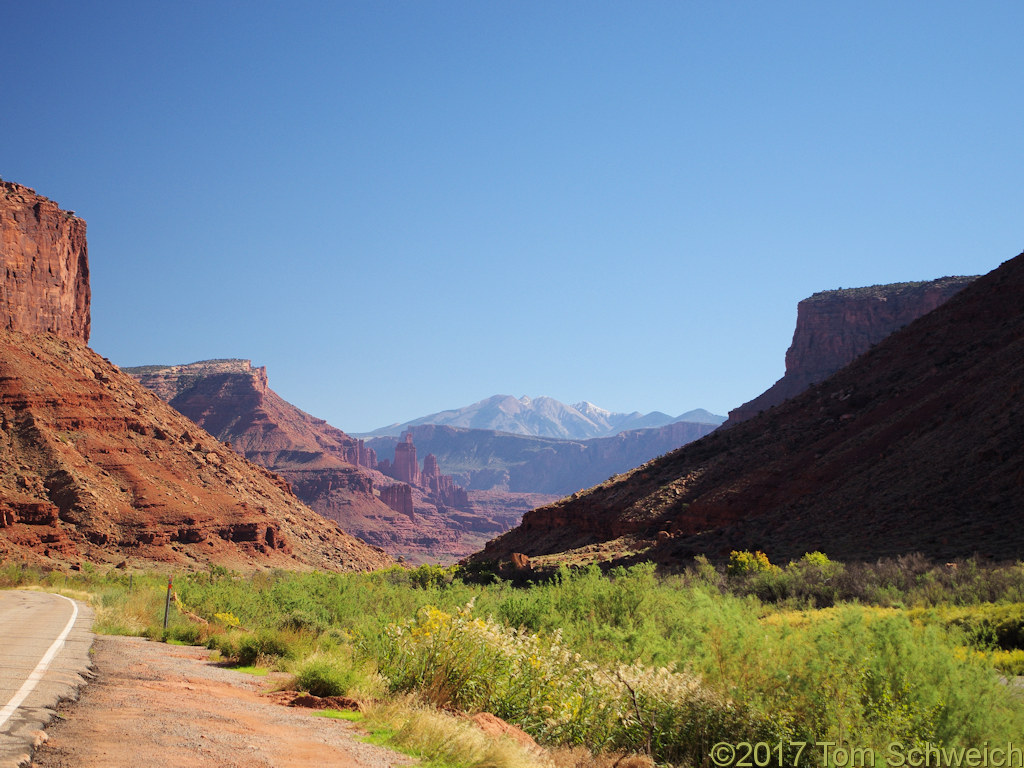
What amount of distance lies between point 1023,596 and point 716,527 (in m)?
22.6

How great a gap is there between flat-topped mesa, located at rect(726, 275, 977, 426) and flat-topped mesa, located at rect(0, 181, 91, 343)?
7559 cm

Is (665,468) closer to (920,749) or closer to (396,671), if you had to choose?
(396,671)

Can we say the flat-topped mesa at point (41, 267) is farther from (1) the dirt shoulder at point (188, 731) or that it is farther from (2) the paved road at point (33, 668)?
(1) the dirt shoulder at point (188, 731)

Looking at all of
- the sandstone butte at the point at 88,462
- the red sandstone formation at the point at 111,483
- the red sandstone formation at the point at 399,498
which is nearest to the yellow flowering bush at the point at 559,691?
the sandstone butte at the point at 88,462

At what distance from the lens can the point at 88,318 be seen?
80.9 meters

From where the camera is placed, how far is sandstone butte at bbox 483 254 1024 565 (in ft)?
94.9

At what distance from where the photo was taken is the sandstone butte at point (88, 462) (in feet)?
186

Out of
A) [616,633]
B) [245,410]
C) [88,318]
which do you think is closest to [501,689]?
[616,633]

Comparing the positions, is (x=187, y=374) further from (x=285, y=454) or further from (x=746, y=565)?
(x=746, y=565)

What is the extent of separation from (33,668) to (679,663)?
9.41 metres

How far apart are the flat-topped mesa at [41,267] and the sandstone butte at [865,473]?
161 ft

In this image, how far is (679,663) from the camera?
A: 8.89m

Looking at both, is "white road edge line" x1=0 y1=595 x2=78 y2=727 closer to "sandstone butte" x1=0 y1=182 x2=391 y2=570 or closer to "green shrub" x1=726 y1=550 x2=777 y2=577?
"green shrub" x1=726 y1=550 x2=777 y2=577

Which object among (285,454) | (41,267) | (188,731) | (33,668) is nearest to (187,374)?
(285,454)
